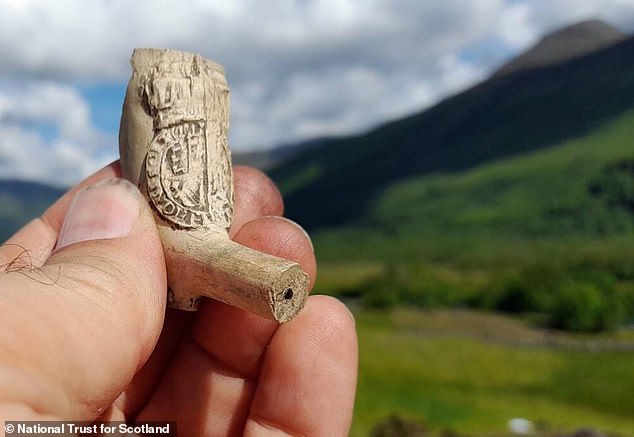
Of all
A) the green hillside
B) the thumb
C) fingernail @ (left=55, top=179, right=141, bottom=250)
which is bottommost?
the thumb

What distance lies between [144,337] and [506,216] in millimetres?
119640

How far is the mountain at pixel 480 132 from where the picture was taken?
505 feet

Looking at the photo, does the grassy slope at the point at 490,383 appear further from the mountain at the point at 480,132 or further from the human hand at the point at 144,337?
the mountain at the point at 480,132

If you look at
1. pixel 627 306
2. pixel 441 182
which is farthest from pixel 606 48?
pixel 627 306

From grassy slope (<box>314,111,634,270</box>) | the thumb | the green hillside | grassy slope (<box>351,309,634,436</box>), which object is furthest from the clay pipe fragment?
grassy slope (<box>314,111,634,270</box>)

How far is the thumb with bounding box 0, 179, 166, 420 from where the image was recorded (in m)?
2.75

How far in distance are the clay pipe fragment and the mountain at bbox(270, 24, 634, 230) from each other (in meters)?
145

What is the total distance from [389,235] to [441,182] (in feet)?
102

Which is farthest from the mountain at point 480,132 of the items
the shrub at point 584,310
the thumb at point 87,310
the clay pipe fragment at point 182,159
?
the thumb at point 87,310

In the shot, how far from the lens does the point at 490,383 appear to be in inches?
1131

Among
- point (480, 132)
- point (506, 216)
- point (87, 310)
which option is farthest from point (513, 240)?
point (87, 310)

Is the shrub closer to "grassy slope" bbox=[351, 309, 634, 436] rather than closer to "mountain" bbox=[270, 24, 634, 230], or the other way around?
"grassy slope" bbox=[351, 309, 634, 436]

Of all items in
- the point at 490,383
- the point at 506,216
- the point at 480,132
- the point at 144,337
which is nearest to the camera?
the point at 144,337

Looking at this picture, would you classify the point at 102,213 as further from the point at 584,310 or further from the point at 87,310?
the point at 584,310
